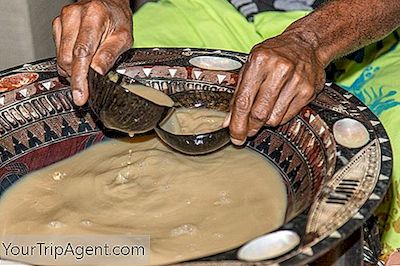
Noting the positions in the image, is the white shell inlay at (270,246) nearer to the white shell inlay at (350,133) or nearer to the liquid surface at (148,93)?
the white shell inlay at (350,133)

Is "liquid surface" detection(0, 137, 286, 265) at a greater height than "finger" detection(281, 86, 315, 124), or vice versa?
"finger" detection(281, 86, 315, 124)

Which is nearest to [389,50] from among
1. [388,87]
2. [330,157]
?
[388,87]

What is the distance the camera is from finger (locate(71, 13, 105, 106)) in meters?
1.23

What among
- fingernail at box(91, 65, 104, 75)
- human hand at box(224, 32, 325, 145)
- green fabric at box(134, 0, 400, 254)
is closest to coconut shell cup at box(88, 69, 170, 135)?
fingernail at box(91, 65, 104, 75)

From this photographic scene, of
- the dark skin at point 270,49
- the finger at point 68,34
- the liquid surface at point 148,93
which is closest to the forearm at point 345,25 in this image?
the dark skin at point 270,49

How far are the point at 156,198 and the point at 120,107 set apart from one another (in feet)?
0.48

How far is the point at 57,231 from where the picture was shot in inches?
43.4

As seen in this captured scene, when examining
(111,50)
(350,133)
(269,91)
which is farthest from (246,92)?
(111,50)

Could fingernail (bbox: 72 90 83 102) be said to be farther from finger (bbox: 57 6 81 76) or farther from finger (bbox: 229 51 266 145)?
finger (bbox: 229 51 266 145)

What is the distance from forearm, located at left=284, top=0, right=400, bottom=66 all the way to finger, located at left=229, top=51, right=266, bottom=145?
132 millimetres

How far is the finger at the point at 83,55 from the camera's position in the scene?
1.23 metres

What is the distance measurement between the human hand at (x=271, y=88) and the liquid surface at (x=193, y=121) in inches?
3.1

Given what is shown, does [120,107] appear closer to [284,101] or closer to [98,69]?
[98,69]

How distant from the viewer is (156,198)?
3.82ft
